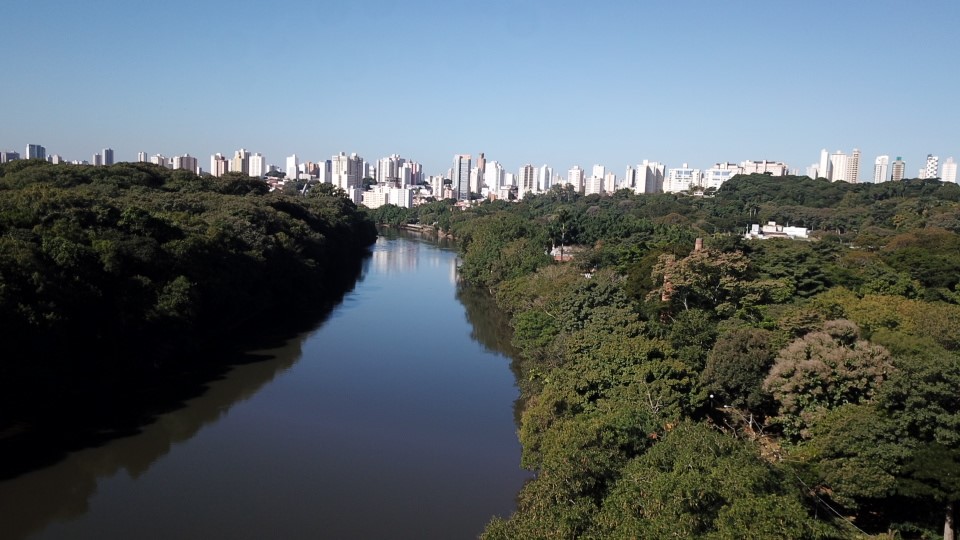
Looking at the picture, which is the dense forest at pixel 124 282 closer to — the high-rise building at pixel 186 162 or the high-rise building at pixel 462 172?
the high-rise building at pixel 186 162

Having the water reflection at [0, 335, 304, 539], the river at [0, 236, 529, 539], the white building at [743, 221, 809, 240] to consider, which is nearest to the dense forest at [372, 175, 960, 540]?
the river at [0, 236, 529, 539]

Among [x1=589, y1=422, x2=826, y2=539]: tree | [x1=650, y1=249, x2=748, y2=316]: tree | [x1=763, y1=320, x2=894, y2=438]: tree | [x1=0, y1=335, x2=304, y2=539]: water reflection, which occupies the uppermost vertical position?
[x1=650, y1=249, x2=748, y2=316]: tree

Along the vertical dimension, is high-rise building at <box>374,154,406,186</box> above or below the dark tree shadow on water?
above

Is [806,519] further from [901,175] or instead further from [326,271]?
[901,175]

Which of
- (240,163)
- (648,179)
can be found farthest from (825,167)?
(240,163)

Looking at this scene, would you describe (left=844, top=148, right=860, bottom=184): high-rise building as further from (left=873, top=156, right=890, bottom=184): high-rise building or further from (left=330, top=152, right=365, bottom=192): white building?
(left=330, top=152, right=365, bottom=192): white building

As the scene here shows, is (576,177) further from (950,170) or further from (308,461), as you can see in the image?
(308,461)

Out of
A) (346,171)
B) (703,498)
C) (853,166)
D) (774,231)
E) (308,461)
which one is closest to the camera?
(703,498)

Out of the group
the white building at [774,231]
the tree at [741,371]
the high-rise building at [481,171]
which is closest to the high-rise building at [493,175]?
the high-rise building at [481,171]
